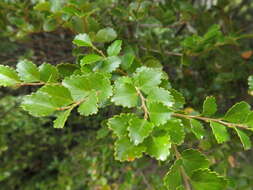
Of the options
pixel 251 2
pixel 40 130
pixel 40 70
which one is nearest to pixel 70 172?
pixel 40 130

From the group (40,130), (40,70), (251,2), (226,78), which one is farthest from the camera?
(251,2)

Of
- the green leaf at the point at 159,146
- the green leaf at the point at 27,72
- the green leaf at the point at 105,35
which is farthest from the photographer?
the green leaf at the point at 105,35

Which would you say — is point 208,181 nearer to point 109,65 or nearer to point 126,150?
point 126,150

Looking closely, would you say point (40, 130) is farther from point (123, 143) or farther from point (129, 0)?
point (123, 143)

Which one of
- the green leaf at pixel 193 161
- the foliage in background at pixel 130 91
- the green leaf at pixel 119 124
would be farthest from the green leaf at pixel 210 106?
the green leaf at pixel 119 124

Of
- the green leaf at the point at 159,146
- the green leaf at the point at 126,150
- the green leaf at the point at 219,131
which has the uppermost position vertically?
the green leaf at the point at 159,146

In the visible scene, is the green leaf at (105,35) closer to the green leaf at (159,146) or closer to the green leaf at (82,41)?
the green leaf at (82,41)
